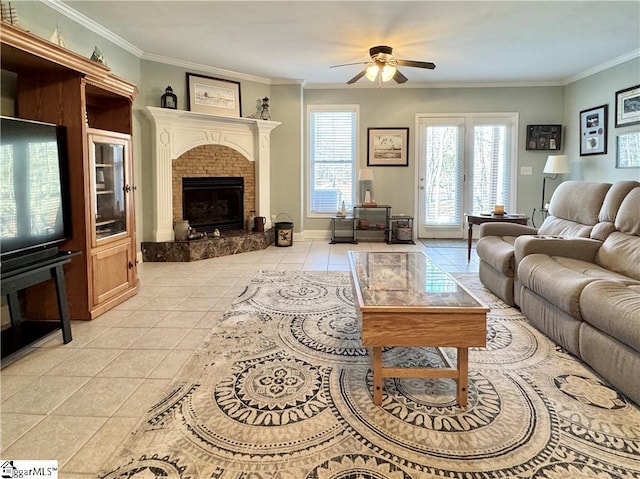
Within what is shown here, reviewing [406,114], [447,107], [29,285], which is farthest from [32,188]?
[447,107]

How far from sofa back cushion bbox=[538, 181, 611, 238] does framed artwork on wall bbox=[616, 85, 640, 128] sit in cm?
225

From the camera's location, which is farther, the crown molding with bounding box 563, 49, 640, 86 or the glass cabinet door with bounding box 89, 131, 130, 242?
the crown molding with bounding box 563, 49, 640, 86

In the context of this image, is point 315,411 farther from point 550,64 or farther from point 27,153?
Answer: point 550,64

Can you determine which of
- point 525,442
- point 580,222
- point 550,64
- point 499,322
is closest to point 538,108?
point 550,64

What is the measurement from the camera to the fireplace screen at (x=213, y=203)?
19.7 feet

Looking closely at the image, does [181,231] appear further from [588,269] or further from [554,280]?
[588,269]

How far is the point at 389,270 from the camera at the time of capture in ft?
9.41

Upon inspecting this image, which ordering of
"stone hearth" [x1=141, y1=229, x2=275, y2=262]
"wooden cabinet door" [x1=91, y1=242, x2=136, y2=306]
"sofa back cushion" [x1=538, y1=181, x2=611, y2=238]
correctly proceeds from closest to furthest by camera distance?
"wooden cabinet door" [x1=91, y1=242, x2=136, y2=306] < "sofa back cushion" [x1=538, y1=181, x2=611, y2=238] < "stone hearth" [x1=141, y1=229, x2=275, y2=262]

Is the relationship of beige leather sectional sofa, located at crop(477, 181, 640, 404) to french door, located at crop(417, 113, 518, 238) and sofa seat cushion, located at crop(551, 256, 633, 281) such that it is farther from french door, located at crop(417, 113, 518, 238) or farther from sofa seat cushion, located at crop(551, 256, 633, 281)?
french door, located at crop(417, 113, 518, 238)

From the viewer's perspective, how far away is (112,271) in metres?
3.52

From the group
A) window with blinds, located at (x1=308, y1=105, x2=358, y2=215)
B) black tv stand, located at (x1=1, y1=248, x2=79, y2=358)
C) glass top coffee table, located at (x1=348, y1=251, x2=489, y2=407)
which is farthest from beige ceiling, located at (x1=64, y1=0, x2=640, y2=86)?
glass top coffee table, located at (x1=348, y1=251, x2=489, y2=407)

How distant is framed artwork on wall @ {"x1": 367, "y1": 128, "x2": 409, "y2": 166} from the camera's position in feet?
23.5

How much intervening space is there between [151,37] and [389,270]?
391 centimetres

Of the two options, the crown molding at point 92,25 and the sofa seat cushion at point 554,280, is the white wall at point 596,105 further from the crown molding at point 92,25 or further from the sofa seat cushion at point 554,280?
the crown molding at point 92,25
